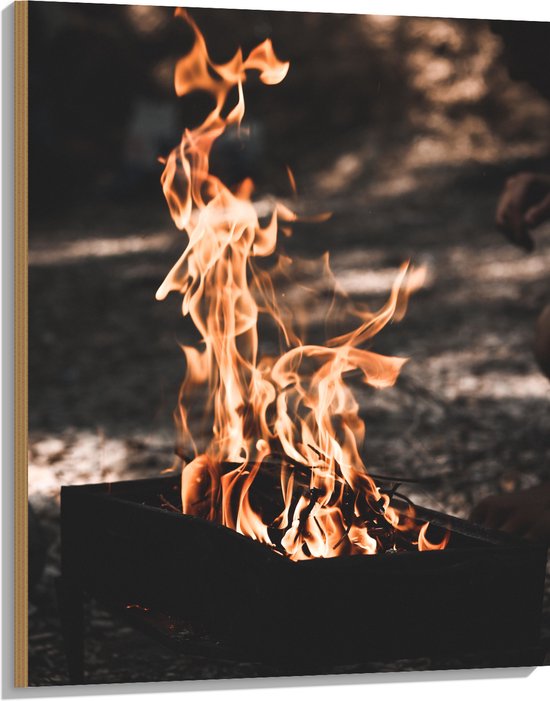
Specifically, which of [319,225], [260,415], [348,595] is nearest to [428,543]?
[348,595]

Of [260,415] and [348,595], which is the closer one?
[348,595]

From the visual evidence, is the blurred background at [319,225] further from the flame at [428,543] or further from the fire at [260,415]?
the flame at [428,543]

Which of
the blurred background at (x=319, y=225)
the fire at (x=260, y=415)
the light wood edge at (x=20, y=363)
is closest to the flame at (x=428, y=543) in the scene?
the fire at (x=260, y=415)

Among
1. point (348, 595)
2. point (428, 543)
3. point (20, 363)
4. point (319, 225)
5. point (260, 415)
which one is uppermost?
point (319, 225)

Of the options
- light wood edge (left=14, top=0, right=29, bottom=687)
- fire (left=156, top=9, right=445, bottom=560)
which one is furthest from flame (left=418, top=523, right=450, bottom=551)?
light wood edge (left=14, top=0, right=29, bottom=687)

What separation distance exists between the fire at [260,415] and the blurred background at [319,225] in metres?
1.48

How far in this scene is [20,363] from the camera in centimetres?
249

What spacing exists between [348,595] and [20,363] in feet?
2.81

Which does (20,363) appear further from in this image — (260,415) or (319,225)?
(319,225)

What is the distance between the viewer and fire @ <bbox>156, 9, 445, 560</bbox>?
234 cm

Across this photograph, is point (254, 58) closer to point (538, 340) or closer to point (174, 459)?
point (538, 340)

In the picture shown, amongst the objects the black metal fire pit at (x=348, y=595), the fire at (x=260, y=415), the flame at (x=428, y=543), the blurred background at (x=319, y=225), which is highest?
the blurred background at (x=319, y=225)

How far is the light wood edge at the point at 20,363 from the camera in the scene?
248 cm

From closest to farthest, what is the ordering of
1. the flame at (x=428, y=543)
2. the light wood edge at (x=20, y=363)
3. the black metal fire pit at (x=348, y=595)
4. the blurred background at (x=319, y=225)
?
the black metal fire pit at (x=348, y=595) → the flame at (x=428, y=543) → the light wood edge at (x=20, y=363) → the blurred background at (x=319, y=225)
